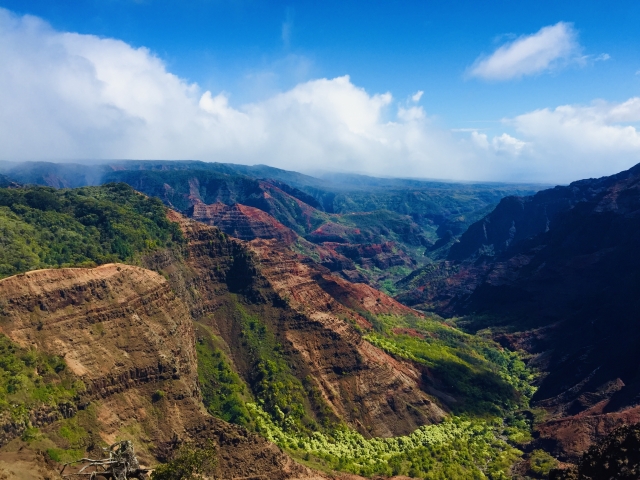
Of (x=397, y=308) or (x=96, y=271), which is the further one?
(x=397, y=308)

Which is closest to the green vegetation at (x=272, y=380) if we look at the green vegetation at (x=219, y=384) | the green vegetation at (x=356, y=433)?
the green vegetation at (x=356, y=433)

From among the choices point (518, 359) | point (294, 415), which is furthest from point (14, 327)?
point (518, 359)

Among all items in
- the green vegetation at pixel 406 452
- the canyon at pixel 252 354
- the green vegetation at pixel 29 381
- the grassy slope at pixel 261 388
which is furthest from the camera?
the grassy slope at pixel 261 388

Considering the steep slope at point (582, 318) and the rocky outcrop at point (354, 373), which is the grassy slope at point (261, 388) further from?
the steep slope at point (582, 318)

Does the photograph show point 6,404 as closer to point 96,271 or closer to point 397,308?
point 96,271

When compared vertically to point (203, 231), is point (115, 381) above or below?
below

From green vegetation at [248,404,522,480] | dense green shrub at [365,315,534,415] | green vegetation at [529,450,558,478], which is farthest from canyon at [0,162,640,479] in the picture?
green vegetation at [529,450,558,478]

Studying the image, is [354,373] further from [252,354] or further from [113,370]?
[113,370]

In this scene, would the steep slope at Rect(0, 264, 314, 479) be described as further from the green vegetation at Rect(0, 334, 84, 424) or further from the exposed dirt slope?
the exposed dirt slope
